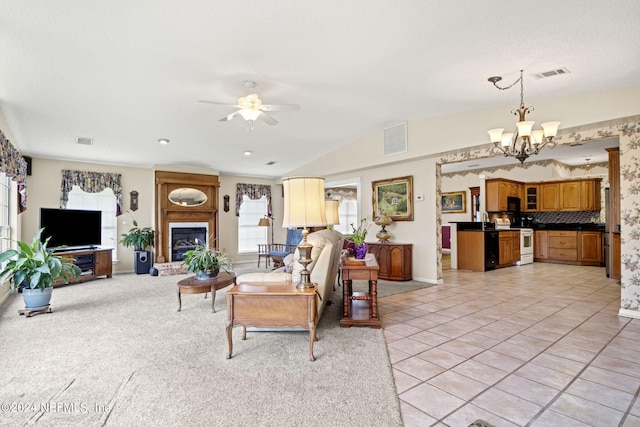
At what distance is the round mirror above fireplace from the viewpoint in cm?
726

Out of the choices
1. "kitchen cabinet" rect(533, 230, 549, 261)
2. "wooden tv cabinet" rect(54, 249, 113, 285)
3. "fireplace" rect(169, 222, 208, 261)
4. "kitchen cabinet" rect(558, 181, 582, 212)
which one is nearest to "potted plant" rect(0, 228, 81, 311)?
"wooden tv cabinet" rect(54, 249, 113, 285)

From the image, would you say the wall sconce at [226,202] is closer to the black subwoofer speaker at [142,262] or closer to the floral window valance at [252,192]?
the floral window valance at [252,192]

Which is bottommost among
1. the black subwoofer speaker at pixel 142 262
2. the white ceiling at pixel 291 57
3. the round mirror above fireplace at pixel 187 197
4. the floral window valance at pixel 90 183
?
the black subwoofer speaker at pixel 142 262

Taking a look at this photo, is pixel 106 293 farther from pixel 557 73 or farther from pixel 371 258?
pixel 557 73

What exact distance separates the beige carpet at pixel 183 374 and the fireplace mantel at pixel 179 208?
325 cm

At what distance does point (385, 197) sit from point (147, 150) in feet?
15.3

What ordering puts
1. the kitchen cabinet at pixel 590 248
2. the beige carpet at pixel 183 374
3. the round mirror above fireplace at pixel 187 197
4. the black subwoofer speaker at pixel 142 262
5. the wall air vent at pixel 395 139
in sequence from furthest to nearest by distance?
the kitchen cabinet at pixel 590 248
the round mirror above fireplace at pixel 187 197
the black subwoofer speaker at pixel 142 262
the wall air vent at pixel 395 139
the beige carpet at pixel 183 374

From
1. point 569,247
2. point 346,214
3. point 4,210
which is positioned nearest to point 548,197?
point 569,247

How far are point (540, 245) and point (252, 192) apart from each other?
7675mm

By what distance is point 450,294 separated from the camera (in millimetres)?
4832

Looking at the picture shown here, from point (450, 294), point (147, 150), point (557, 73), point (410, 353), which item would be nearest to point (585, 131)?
point (557, 73)

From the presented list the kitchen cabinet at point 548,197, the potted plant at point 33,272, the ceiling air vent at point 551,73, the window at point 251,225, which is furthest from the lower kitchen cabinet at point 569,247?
the potted plant at point 33,272

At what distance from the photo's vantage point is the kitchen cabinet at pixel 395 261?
5777 mm

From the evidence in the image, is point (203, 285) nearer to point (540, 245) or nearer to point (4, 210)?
point (4, 210)
